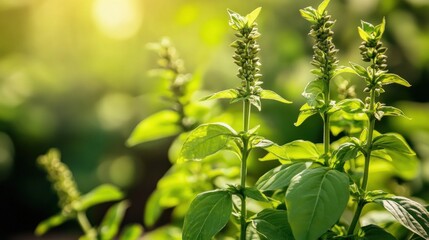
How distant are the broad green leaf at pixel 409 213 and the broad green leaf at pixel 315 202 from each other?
0.18 ft

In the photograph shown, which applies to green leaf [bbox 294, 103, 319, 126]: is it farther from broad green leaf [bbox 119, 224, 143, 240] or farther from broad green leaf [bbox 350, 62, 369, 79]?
broad green leaf [bbox 119, 224, 143, 240]

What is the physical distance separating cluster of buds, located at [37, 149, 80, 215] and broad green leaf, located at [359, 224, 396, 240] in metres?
0.52

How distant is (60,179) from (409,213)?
589 millimetres

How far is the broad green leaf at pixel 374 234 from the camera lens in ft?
2.40

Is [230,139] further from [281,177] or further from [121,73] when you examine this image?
[121,73]

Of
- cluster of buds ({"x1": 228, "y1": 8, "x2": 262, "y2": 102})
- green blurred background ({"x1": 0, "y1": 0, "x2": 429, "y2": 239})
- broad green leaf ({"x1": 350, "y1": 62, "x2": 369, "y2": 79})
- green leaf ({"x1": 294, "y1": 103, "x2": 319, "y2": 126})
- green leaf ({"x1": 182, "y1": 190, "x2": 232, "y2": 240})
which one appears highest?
cluster of buds ({"x1": 228, "y1": 8, "x2": 262, "y2": 102})

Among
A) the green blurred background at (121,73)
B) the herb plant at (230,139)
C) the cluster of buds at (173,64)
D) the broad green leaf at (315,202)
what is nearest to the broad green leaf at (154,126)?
the cluster of buds at (173,64)

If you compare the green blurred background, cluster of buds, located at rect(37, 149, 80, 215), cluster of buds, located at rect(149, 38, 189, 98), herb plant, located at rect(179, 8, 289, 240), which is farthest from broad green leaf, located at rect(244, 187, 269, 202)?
the green blurred background

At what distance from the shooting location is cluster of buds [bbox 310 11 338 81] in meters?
0.70

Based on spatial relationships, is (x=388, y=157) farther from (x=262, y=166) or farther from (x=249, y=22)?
(x=262, y=166)

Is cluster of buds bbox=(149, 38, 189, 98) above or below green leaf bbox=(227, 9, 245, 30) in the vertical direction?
below

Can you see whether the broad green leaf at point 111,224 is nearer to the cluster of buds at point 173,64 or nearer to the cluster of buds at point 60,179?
the cluster of buds at point 60,179

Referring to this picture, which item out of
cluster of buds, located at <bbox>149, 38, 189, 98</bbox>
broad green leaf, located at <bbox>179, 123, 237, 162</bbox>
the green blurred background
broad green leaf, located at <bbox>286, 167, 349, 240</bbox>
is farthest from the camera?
the green blurred background

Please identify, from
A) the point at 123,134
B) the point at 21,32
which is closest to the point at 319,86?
the point at 123,134
